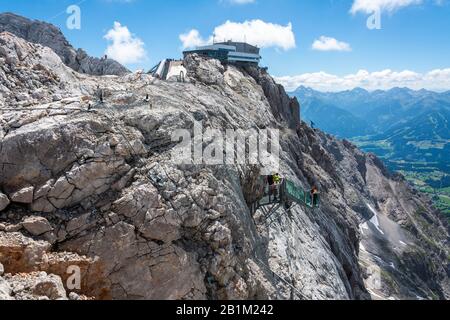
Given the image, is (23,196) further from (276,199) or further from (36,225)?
(276,199)

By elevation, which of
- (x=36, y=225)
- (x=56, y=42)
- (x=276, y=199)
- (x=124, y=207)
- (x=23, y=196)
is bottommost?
→ (x=276, y=199)

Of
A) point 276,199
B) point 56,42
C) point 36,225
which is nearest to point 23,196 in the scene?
point 36,225

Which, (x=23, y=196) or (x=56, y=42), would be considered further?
(x=56, y=42)

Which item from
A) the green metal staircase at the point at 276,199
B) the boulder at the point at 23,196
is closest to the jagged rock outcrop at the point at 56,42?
the green metal staircase at the point at 276,199

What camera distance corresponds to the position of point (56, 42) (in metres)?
72.9

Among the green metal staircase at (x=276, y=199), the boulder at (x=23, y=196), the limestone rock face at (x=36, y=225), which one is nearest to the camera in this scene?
the limestone rock face at (x=36, y=225)

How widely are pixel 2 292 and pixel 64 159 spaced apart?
712 cm

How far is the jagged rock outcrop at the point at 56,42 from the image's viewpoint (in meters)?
69.7

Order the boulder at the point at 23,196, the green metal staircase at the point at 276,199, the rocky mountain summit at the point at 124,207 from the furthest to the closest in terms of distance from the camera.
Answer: the green metal staircase at the point at 276,199, the boulder at the point at 23,196, the rocky mountain summit at the point at 124,207

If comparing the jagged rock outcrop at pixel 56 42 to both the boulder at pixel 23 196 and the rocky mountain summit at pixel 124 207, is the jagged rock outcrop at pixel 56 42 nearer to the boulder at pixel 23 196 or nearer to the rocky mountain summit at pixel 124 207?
the rocky mountain summit at pixel 124 207

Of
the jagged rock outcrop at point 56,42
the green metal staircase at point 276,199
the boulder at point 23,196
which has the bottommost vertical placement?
the green metal staircase at point 276,199

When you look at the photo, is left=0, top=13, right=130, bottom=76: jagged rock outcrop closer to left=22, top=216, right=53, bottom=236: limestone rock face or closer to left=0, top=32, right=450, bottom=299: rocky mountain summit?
left=0, top=32, right=450, bottom=299: rocky mountain summit

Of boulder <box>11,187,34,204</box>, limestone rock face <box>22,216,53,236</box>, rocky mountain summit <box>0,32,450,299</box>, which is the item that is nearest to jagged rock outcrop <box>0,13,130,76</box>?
rocky mountain summit <box>0,32,450,299</box>
